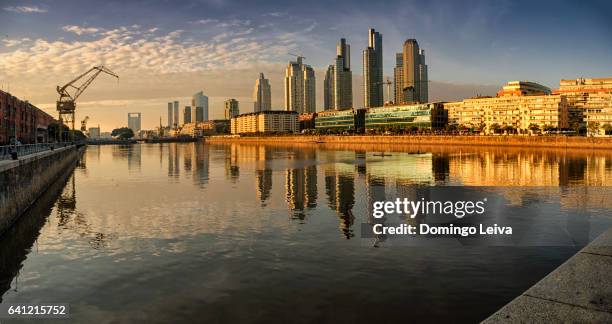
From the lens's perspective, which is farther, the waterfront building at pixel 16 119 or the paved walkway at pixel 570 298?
the waterfront building at pixel 16 119

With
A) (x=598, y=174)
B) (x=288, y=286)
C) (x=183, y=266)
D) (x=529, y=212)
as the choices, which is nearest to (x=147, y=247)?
(x=183, y=266)

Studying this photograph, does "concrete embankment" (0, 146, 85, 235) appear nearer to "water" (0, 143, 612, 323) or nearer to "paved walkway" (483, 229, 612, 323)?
"water" (0, 143, 612, 323)

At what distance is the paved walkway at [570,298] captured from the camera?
1034 centimetres

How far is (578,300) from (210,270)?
1457 centimetres

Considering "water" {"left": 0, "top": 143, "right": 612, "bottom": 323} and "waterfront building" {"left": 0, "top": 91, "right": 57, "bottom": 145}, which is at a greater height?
"waterfront building" {"left": 0, "top": 91, "right": 57, "bottom": 145}

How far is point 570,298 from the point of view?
1139cm

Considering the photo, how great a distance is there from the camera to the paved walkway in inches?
407

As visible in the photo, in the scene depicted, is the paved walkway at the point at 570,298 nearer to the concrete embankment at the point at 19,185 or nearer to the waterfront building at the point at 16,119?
the concrete embankment at the point at 19,185

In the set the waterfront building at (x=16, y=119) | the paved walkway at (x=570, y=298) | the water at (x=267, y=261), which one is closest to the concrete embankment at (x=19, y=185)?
the water at (x=267, y=261)

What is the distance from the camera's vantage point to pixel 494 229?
3052cm

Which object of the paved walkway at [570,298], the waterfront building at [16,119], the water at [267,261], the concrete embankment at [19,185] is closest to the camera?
the paved walkway at [570,298]

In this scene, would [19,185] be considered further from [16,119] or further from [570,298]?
[16,119]

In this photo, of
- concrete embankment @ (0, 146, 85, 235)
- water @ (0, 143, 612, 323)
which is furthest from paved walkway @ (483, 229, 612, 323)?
concrete embankment @ (0, 146, 85, 235)

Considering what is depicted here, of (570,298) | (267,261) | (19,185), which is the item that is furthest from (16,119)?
(570,298)
